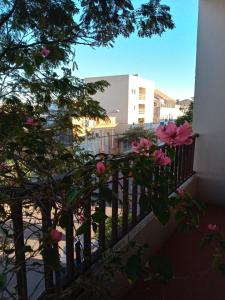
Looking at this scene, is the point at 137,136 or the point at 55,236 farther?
the point at 137,136

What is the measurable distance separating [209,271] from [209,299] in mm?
306

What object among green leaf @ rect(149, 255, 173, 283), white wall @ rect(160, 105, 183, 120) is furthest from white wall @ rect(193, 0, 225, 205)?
green leaf @ rect(149, 255, 173, 283)

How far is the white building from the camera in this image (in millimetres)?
15938

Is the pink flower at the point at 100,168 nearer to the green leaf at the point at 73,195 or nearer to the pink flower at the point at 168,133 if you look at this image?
the green leaf at the point at 73,195

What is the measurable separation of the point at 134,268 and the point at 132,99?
61.5 ft

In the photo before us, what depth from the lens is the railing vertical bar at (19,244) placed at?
37.4 inches

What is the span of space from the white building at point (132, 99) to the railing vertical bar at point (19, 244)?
11999mm

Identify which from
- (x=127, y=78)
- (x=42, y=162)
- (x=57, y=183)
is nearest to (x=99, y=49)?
(x=42, y=162)

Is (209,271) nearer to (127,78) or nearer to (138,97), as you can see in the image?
(127,78)

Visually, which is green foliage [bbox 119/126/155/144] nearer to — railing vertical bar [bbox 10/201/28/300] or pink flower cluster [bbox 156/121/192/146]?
pink flower cluster [bbox 156/121/192/146]

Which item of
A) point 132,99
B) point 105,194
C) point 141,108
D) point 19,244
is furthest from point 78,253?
point 141,108

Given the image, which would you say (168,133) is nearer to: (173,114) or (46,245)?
(46,245)

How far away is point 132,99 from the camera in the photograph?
19.2m

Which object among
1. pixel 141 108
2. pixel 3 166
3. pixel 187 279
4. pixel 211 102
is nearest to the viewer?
pixel 3 166
